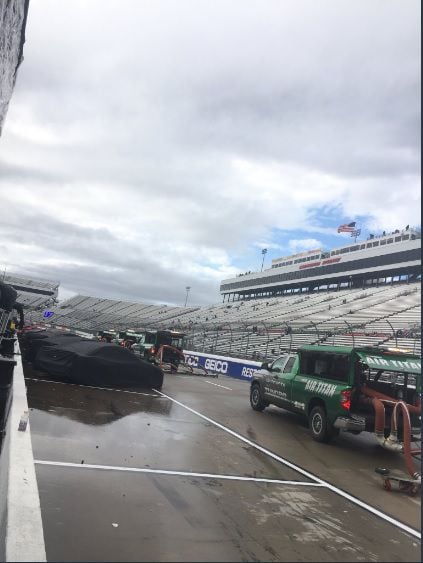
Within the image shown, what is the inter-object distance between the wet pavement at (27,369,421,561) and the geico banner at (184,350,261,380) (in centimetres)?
1553

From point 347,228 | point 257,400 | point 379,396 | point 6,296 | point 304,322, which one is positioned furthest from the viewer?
point 347,228

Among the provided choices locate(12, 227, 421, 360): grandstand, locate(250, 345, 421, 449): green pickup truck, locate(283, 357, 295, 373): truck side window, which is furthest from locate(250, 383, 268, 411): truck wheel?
locate(12, 227, 421, 360): grandstand

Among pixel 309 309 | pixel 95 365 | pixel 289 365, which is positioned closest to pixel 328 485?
pixel 289 365

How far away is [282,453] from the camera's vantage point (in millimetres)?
7727

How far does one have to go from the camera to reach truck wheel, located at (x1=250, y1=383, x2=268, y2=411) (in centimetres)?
1221

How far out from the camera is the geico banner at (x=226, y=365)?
25.3 metres

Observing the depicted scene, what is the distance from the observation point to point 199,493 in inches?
205

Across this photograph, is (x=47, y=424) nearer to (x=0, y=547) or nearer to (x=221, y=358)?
(x=0, y=547)

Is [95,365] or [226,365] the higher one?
[226,365]

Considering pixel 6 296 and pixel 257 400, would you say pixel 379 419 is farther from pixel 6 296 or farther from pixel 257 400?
pixel 6 296

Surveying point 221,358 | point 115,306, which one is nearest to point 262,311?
point 221,358

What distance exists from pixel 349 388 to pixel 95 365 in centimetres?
730

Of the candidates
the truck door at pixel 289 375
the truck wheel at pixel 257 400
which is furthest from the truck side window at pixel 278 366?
the truck wheel at pixel 257 400

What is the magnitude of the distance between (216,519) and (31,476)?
1780mm
